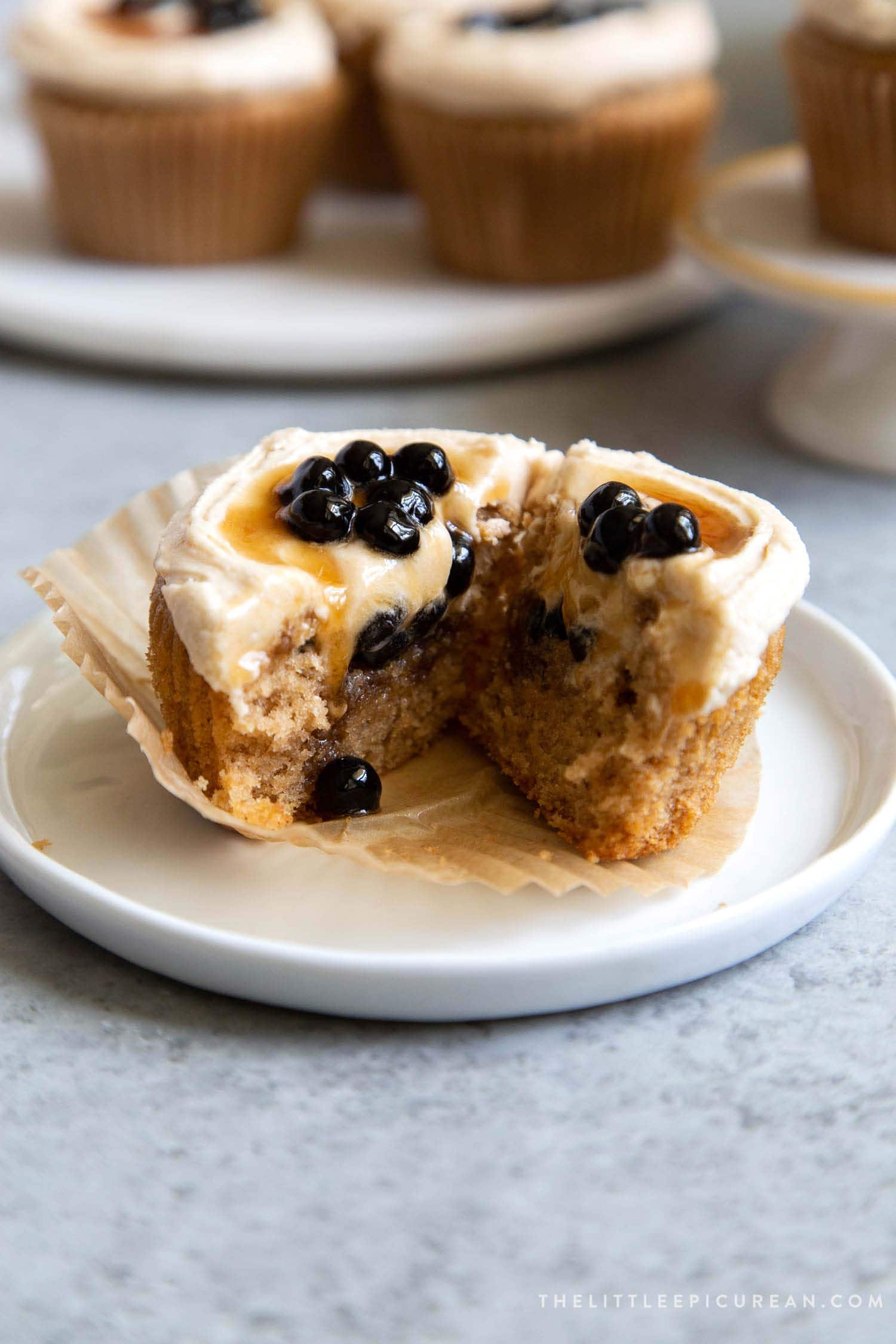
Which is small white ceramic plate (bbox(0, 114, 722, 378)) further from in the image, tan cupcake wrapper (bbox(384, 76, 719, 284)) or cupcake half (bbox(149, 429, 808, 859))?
cupcake half (bbox(149, 429, 808, 859))

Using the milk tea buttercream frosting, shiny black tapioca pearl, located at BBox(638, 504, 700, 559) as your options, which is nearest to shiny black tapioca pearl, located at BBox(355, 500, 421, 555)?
shiny black tapioca pearl, located at BBox(638, 504, 700, 559)

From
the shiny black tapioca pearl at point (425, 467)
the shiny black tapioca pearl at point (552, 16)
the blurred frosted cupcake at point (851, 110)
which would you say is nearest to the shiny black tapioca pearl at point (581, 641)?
the shiny black tapioca pearl at point (425, 467)

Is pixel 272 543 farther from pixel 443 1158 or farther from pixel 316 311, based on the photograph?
pixel 316 311

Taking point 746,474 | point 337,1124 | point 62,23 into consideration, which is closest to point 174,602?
point 337,1124

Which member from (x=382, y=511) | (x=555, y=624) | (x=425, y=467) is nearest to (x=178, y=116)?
(x=425, y=467)

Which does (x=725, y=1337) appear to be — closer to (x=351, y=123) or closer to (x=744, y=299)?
(x=744, y=299)
